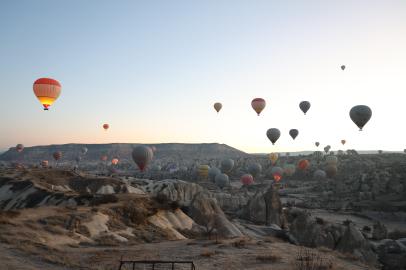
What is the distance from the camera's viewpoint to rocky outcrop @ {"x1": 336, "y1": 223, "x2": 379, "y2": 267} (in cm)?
2342

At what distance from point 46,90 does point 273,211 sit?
3486 cm

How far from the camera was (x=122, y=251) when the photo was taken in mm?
15719

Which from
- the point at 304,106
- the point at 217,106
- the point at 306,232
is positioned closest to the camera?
the point at 306,232

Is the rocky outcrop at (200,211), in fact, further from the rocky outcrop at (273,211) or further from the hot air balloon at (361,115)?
the hot air balloon at (361,115)

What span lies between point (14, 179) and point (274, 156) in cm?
7471

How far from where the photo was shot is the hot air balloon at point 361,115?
47.7 meters

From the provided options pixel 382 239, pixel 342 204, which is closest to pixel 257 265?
pixel 382 239

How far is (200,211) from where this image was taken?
33.3 m

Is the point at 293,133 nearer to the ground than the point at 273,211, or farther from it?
farther from it

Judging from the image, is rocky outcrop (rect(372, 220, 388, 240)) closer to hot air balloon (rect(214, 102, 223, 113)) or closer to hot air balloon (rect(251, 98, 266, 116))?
hot air balloon (rect(251, 98, 266, 116))

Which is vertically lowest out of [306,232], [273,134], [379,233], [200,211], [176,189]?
[379,233]

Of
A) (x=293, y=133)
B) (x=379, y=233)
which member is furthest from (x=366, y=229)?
(x=293, y=133)

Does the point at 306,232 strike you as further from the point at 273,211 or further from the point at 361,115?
the point at 361,115

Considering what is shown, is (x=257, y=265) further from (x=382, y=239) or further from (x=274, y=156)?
(x=274, y=156)
